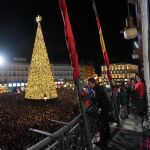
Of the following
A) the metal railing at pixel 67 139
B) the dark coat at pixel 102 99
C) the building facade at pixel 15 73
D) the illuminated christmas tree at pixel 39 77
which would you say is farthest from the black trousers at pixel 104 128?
the building facade at pixel 15 73

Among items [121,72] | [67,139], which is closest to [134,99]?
[67,139]

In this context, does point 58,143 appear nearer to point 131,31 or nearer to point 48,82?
point 131,31

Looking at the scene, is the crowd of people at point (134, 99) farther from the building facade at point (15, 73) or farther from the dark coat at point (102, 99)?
the building facade at point (15, 73)

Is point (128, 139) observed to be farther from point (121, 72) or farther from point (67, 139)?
point (121, 72)

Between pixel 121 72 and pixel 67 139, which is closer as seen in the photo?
pixel 67 139

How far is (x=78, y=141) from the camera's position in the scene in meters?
5.87

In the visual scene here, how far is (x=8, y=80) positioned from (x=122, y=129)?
98.0 metres

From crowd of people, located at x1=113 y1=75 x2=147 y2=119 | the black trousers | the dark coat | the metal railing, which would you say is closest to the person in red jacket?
crowd of people, located at x1=113 y1=75 x2=147 y2=119

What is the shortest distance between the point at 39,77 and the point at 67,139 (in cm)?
2359

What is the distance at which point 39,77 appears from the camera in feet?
93.3

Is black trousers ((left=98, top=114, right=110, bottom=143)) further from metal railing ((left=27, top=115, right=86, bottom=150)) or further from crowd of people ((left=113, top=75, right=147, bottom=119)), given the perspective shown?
crowd of people ((left=113, top=75, right=147, bottom=119))

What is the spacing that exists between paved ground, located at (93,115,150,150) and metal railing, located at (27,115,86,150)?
106 centimetres

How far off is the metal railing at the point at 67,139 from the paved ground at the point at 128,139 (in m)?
1.06

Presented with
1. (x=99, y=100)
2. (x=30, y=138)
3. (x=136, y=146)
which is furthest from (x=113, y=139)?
(x=30, y=138)
